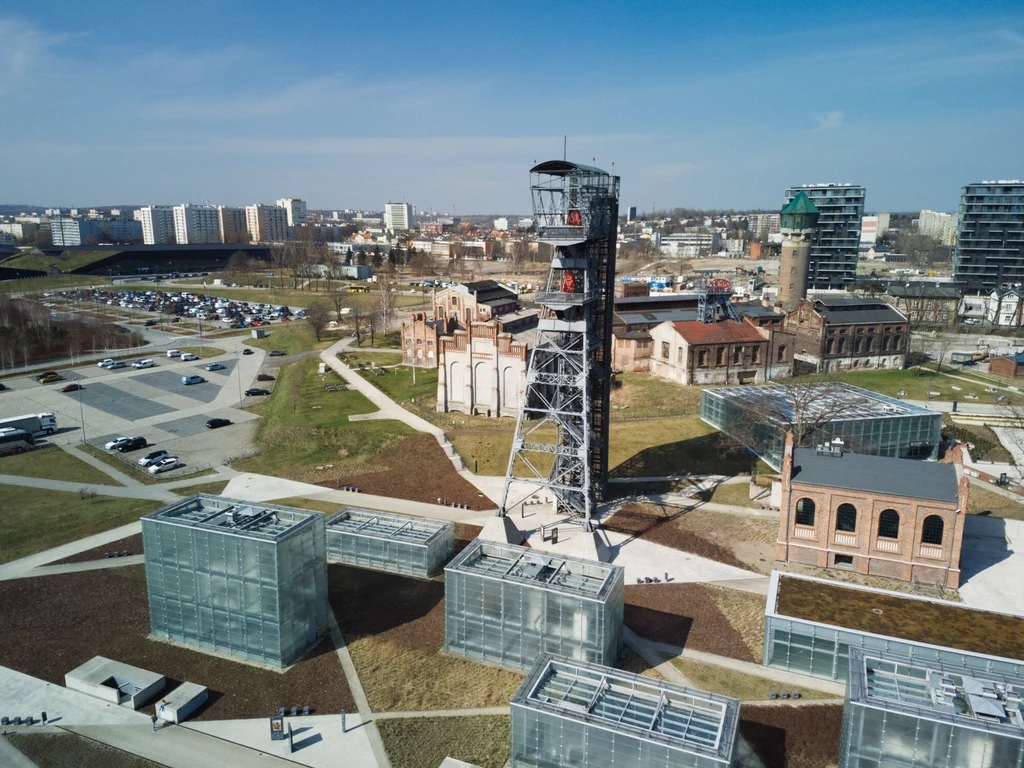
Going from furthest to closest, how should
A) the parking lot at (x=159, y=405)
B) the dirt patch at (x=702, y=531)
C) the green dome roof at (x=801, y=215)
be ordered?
the green dome roof at (x=801, y=215)
the parking lot at (x=159, y=405)
the dirt patch at (x=702, y=531)

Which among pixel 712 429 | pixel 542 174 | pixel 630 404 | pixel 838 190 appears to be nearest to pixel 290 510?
pixel 542 174

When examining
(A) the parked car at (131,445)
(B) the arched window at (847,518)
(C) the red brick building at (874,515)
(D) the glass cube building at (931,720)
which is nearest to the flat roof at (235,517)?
(D) the glass cube building at (931,720)

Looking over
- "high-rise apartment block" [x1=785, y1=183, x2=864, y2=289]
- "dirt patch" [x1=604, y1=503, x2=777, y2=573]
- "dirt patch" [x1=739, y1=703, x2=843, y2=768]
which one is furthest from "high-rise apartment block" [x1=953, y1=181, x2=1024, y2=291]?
"dirt patch" [x1=739, y1=703, x2=843, y2=768]

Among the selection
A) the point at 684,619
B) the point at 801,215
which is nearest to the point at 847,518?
the point at 684,619

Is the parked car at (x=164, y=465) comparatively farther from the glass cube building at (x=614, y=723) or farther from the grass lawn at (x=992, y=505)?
the grass lawn at (x=992, y=505)

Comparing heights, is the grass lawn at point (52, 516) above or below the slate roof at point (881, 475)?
below

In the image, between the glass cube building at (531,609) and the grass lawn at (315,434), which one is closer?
the glass cube building at (531,609)

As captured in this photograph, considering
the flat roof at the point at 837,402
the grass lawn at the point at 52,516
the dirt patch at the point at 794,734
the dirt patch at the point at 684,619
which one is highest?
the flat roof at the point at 837,402

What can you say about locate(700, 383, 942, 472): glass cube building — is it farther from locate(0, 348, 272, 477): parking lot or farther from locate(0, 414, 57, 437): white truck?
locate(0, 414, 57, 437): white truck
